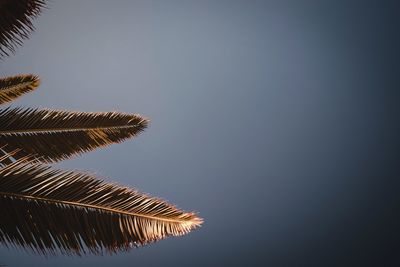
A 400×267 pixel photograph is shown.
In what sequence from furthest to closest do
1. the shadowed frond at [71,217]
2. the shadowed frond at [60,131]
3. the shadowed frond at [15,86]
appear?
the shadowed frond at [15,86] → the shadowed frond at [60,131] → the shadowed frond at [71,217]

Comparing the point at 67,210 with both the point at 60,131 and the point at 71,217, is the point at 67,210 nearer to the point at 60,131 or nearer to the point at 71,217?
the point at 71,217

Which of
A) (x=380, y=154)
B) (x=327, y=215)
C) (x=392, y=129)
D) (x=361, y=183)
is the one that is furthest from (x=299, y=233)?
(x=392, y=129)

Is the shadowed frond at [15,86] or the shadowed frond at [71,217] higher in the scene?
the shadowed frond at [15,86]

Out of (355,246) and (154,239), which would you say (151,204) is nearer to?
(154,239)

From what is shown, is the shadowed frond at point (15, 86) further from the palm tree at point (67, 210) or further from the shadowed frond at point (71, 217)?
the shadowed frond at point (71, 217)

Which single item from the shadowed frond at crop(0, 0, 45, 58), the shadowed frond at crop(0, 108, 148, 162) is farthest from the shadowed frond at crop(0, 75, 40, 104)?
the shadowed frond at crop(0, 0, 45, 58)

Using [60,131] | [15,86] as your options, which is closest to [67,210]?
[60,131]

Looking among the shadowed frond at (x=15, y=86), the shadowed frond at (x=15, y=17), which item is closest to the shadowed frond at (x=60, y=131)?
the shadowed frond at (x=15, y=86)
